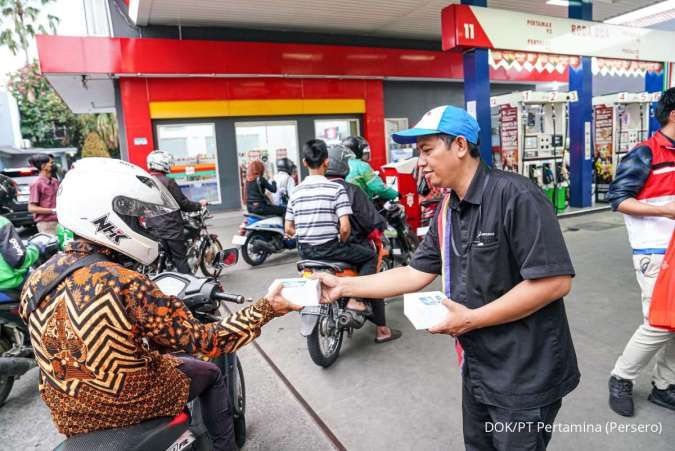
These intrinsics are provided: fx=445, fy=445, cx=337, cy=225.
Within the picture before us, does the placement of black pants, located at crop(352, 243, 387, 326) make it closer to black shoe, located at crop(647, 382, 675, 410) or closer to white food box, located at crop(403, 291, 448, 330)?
black shoe, located at crop(647, 382, 675, 410)

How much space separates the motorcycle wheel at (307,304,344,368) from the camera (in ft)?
11.3

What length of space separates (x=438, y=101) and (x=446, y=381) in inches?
522

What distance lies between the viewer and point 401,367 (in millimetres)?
3514

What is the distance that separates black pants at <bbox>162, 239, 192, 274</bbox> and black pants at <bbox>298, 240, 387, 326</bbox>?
2275 millimetres

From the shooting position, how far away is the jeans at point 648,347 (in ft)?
8.35

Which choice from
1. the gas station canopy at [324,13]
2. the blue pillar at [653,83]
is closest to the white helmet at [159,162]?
the gas station canopy at [324,13]

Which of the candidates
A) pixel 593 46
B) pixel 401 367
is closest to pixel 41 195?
pixel 401 367

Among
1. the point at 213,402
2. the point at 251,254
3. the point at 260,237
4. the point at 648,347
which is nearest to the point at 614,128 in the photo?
the point at 260,237

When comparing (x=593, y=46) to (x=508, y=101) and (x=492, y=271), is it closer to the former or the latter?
(x=508, y=101)

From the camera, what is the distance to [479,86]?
7.92m

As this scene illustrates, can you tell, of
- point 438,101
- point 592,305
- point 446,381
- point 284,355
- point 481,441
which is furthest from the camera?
point 438,101

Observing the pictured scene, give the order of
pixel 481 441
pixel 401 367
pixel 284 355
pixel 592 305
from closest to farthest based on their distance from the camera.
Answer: pixel 481 441 → pixel 401 367 → pixel 284 355 → pixel 592 305

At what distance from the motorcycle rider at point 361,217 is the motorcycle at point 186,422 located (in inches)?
49.2

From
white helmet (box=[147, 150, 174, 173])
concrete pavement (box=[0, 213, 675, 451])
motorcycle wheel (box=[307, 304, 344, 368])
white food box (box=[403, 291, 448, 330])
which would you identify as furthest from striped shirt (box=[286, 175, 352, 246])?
white helmet (box=[147, 150, 174, 173])
